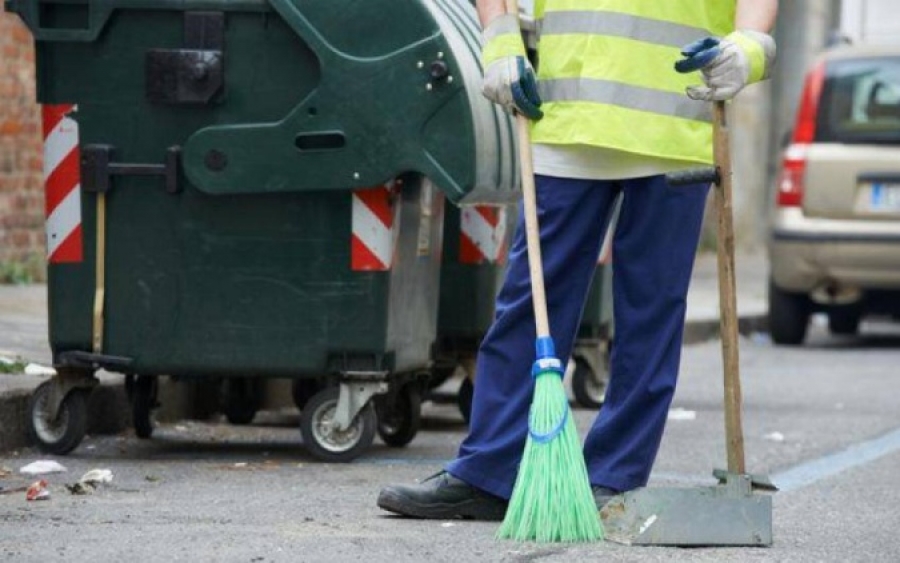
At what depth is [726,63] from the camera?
17.1ft

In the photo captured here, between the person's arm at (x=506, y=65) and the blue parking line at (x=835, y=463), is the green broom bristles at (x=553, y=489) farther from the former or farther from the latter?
the blue parking line at (x=835, y=463)

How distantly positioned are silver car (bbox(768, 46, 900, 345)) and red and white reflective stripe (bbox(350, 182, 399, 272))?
6.43 metres

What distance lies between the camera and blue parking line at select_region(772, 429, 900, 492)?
6.96 meters

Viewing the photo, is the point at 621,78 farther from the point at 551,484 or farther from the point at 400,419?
the point at 400,419

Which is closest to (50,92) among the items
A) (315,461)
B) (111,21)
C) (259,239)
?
(111,21)

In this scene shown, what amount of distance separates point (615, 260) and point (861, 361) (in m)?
7.03

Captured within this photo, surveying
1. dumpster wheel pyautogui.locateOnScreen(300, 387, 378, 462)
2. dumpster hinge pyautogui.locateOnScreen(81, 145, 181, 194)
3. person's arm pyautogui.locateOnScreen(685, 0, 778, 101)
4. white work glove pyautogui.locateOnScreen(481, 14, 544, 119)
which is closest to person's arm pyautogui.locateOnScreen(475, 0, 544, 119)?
white work glove pyautogui.locateOnScreen(481, 14, 544, 119)


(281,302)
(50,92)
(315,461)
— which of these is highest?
(50,92)

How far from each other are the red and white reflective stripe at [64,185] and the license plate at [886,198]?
6762mm

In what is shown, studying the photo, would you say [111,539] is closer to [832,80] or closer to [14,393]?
[14,393]

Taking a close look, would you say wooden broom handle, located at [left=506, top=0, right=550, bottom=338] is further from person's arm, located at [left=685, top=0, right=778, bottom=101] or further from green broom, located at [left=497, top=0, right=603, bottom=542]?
person's arm, located at [left=685, top=0, right=778, bottom=101]

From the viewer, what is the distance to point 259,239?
22.8 feet

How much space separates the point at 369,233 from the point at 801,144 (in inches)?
264

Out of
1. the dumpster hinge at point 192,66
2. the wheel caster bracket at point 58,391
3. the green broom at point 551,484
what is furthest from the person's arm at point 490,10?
the wheel caster bracket at point 58,391
